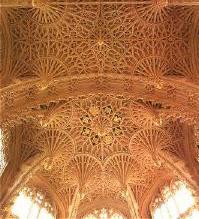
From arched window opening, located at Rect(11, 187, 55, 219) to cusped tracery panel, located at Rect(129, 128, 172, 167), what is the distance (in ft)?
20.3

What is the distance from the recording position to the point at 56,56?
70.0 feet

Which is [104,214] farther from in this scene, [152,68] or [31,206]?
[152,68]

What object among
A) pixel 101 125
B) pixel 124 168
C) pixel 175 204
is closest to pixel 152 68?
pixel 101 125

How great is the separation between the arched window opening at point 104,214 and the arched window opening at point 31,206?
2.87 metres

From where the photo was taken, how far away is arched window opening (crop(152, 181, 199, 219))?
22.8m

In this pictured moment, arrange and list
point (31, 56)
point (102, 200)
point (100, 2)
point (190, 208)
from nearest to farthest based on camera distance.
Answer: point (100, 2) → point (31, 56) → point (190, 208) → point (102, 200)

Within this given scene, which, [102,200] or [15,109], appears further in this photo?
[102,200]

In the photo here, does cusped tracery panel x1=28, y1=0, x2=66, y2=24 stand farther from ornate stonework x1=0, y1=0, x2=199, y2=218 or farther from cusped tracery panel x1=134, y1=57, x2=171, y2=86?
cusped tracery panel x1=134, y1=57, x2=171, y2=86

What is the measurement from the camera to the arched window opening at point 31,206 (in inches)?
906

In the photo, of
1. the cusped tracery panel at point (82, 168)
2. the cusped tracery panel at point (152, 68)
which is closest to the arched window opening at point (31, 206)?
the cusped tracery panel at point (82, 168)

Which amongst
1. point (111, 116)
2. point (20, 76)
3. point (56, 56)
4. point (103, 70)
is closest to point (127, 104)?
point (111, 116)

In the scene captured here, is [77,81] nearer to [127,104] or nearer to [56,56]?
[56,56]

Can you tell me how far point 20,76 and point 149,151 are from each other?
28.1ft

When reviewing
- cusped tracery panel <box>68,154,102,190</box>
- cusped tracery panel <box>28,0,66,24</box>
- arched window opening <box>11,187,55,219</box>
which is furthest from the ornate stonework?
arched window opening <box>11,187,55,219</box>
